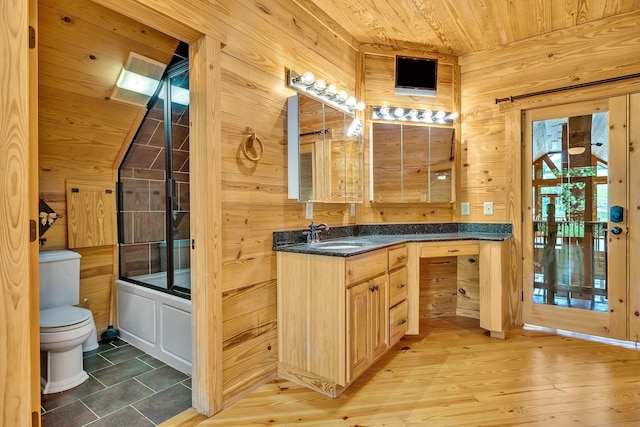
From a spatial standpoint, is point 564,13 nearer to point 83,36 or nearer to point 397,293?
point 397,293

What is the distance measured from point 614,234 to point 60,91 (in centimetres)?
402

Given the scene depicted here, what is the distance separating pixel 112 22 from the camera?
6.30 ft

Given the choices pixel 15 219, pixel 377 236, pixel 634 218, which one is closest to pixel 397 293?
pixel 377 236

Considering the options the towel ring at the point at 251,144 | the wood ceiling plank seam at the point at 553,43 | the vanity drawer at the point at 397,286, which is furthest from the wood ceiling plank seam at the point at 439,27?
the vanity drawer at the point at 397,286

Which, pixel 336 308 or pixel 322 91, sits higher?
pixel 322 91

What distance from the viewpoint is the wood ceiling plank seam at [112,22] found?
1.75m

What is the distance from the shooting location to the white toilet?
199 centimetres

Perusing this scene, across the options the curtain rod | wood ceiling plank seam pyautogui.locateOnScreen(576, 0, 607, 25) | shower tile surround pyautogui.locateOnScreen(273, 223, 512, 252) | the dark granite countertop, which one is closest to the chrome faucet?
the dark granite countertop

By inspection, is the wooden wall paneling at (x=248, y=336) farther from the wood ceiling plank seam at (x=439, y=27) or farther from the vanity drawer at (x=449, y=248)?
the wood ceiling plank seam at (x=439, y=27)

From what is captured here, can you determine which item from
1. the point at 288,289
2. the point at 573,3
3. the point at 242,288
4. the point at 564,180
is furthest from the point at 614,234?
the point at 242,288

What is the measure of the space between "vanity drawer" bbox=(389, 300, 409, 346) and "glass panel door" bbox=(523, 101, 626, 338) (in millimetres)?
1253

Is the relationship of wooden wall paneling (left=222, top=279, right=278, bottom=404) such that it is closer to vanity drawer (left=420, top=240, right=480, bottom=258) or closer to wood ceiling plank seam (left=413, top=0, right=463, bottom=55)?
vanity drawer (left=420, top=240, right=480, bottom=258)

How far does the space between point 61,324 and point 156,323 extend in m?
0.56

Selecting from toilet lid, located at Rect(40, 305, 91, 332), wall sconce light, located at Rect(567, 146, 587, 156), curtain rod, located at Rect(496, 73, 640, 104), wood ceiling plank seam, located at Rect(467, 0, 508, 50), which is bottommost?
toilet lid, located at Rect(40, 305, 91, 332)
